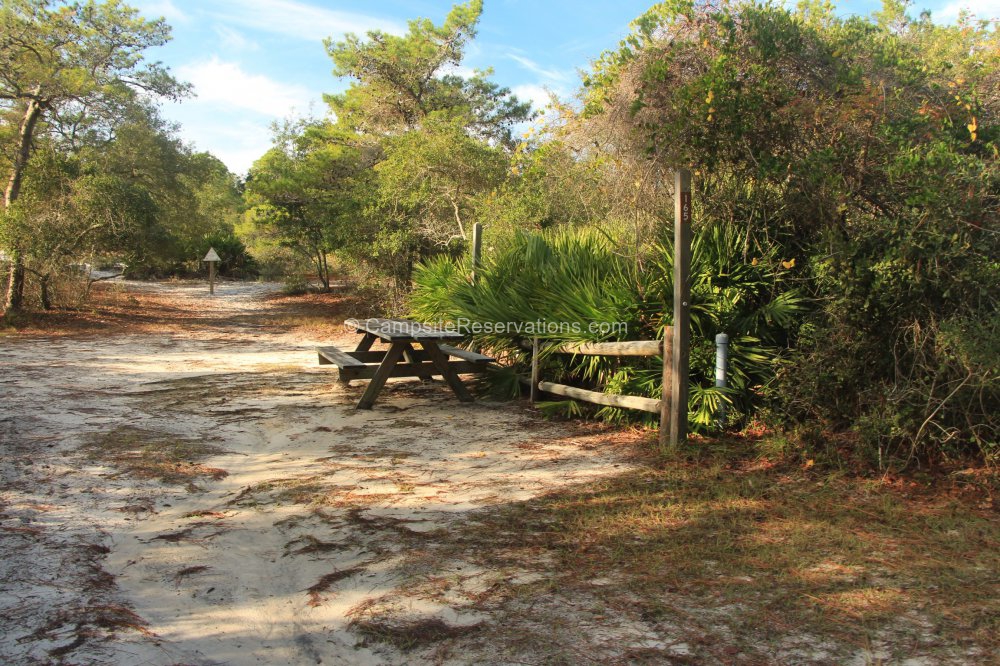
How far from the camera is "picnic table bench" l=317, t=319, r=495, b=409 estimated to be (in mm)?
7168

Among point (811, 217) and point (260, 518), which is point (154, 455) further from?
point (811, 217)

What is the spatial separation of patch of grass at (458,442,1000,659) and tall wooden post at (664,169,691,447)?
0.46 meters

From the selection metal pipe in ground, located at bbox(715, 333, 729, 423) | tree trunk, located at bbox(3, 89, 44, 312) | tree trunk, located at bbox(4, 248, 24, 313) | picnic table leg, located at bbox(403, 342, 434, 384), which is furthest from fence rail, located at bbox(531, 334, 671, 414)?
tree trunk, located at bbox(3, 89, 44, 312)

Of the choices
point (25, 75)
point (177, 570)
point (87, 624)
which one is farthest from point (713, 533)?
point (25, 75)

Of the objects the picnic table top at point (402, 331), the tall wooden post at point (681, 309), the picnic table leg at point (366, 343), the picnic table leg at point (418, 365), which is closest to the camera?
the tall wooden post at point (681, 309)

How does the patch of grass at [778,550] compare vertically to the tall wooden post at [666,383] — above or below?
below

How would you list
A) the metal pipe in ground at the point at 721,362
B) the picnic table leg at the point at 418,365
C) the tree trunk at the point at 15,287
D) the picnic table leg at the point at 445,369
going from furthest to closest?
the tree trunk at the point at 15,287, the picnic table leg at the point at 418,365, the picnic table leg at the point at 445,369, the metal pipe in ground at the point at 721,362

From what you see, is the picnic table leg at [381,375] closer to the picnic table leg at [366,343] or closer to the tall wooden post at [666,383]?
the picnic table leg at [366,343]

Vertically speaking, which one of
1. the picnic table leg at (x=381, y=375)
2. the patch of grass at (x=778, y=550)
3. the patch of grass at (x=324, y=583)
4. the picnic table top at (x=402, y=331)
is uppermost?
the picnic table top at (x=402, y=331)

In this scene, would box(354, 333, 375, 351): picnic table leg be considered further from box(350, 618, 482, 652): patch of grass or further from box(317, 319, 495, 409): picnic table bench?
box(350, 618, 482, 652): patch of grass

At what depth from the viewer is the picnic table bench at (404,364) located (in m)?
7.17

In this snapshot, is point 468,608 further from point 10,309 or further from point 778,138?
point 10,309

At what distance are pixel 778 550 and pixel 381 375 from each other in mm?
4456

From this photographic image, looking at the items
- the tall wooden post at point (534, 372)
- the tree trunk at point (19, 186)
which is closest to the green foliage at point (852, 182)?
the tall wooden post at point (534, 372)
